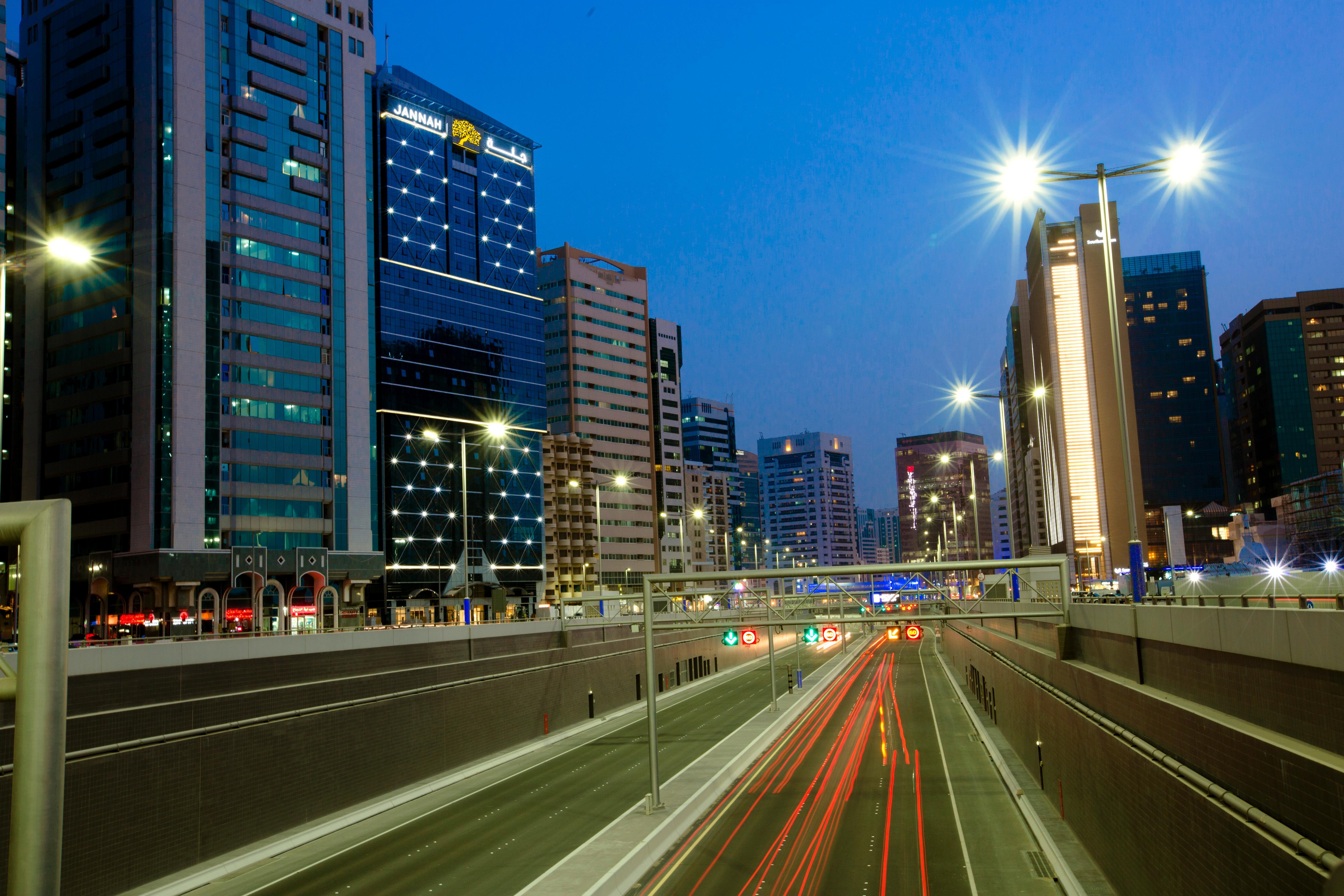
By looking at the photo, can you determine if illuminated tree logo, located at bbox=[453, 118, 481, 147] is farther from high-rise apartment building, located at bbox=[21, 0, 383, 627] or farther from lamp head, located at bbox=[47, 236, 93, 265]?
lamp head, located at bbox=[47, 236, 93, 265]

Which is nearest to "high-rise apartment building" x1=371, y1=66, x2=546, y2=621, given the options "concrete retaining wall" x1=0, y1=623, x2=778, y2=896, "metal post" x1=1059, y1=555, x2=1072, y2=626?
"concrete retaining wall" x1=0, y1=623, x2=778, y2=896

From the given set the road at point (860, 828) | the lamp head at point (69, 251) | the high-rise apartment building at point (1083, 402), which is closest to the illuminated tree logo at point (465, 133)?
the high-rise apartment building at point (1083, 402)

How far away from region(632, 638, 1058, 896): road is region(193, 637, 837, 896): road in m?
3.81

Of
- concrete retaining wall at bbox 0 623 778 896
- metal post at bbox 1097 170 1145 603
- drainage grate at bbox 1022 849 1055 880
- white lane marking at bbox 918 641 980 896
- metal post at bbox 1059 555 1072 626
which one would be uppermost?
metal post at bbox 1097 170 1145 603

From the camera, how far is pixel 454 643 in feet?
144

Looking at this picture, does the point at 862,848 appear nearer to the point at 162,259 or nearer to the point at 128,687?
the point at 128,687

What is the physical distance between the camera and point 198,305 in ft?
287

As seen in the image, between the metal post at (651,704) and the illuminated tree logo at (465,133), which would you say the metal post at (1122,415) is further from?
the illuminated tree logo at (465,133)

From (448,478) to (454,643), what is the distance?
7886 centimetres

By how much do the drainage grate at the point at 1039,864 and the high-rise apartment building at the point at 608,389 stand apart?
143520 mm

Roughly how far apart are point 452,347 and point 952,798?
99.0 m

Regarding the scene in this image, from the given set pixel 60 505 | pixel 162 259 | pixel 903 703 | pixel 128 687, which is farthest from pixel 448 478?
pixel 60 505

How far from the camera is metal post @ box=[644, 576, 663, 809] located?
33.1m

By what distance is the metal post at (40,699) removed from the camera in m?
5.50
